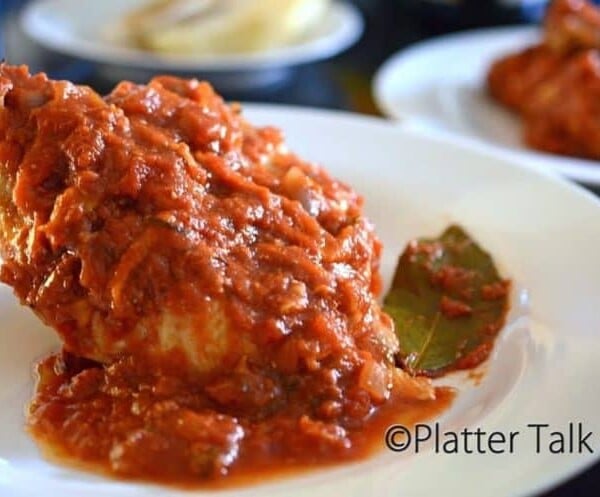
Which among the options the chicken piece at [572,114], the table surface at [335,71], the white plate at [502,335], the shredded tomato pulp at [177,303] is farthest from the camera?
the table surface at [335,71]

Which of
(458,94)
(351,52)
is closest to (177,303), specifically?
(458,94)

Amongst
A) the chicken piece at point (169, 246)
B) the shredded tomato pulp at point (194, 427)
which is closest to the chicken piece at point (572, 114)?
the chicken piece at point (169, 246)

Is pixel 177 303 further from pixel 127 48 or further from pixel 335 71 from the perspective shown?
pixel 335 71

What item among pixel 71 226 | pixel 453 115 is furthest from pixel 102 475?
pixel 453 115

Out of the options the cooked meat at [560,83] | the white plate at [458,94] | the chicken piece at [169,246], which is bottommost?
the white plate at [458,94]

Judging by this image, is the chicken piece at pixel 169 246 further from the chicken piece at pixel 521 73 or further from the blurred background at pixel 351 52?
the chicken piece at pixel 521 73

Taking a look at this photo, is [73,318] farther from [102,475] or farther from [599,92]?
[599,92]
